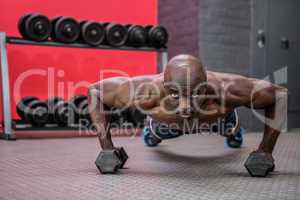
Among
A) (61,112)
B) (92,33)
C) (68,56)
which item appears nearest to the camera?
(61,112)

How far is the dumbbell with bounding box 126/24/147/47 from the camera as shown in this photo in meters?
3.60

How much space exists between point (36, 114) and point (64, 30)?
722mm

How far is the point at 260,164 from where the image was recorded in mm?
1662

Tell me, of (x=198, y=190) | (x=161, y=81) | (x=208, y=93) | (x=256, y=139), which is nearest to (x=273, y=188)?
(x=198, y=190)

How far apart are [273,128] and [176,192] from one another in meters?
0.55

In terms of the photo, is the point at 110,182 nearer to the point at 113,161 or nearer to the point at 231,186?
the point at 113,161

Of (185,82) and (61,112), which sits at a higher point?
(185,82)

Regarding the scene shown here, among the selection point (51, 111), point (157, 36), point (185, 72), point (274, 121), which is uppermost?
point (157, 36)

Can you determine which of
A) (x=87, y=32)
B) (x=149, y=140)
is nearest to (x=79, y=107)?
(x=87, y=32)

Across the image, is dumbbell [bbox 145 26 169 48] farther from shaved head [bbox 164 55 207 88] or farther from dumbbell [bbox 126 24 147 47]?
shaved head [bbox 164 55 207 88]

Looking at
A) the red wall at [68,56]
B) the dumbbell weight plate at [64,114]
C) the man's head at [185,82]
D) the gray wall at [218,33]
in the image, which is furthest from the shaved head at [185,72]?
the red wall at [68,56]

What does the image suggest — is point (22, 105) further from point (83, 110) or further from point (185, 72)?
point (185, 72)

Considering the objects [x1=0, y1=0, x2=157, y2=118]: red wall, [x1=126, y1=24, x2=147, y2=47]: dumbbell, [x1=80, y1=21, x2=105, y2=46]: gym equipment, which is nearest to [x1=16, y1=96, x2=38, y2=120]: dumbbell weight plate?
[x1=0, y1=0, x2=157, y2=118]: red wall

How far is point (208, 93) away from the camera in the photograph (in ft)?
5.20
